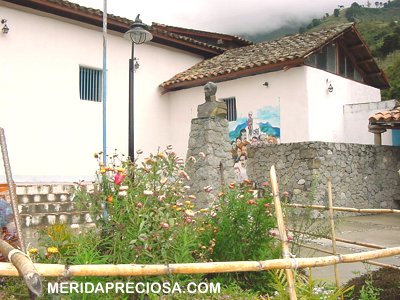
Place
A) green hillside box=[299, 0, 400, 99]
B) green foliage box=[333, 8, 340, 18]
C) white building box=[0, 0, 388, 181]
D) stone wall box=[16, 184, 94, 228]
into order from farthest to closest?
green foliage box=[333, 8, 340, 18] → green hillside box=[299, 0, 400, 99] → white building box=[0, 0, 388, 181] → stone wall box=[16, 184, 94, 228]

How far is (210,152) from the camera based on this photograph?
6.98 metres

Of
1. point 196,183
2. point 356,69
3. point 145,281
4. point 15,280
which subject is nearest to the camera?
point 145,281

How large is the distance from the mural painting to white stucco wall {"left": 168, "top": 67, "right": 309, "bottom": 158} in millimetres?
Answer: 154

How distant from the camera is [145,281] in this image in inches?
125

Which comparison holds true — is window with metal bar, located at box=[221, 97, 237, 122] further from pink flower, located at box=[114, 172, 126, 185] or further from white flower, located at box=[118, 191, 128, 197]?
white flower, located at box=[118, 191, 128, 197]

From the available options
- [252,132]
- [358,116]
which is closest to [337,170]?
[252,132]

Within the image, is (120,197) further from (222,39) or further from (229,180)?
(222,39)

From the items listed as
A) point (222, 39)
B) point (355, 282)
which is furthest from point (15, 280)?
point (222, 39)

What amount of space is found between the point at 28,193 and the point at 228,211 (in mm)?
5300

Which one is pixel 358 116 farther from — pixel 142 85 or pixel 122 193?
pixel 122 193

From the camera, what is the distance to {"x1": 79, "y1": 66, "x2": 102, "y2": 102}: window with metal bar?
12.0m

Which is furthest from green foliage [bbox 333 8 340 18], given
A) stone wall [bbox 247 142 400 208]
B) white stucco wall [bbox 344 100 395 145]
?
stone wall [bbox 247 142 400 208]

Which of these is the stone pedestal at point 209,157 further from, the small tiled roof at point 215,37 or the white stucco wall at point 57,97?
the small tiled roof at point 215,37

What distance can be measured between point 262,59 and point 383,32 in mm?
25186
